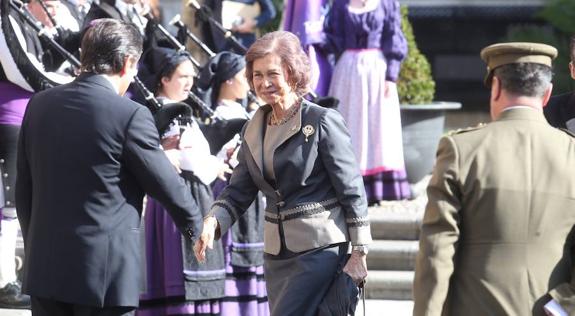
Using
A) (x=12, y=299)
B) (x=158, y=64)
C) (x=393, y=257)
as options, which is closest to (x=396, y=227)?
(x=393, y=257)

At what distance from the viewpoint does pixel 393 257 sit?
8.10 m

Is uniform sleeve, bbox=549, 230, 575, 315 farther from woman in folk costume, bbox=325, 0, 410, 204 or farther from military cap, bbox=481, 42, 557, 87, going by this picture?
woman in folk costume, bbox=325, 0, 410, 204

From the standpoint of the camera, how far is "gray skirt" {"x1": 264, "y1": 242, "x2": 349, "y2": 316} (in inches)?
198

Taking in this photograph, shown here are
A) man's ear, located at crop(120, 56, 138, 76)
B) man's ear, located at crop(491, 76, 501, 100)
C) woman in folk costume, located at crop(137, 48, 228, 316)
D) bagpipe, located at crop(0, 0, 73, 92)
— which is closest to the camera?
man's ear, located at crop(491, 76, 501, 100)

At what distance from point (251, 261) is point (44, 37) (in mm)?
1720

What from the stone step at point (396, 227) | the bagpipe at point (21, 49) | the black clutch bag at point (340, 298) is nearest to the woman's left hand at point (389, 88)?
the stone step at point (396, 227)

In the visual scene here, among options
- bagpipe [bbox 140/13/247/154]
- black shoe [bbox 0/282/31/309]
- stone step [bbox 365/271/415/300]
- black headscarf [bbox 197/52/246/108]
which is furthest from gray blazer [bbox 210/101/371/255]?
A: stone step [bbox 365/271/415/300]

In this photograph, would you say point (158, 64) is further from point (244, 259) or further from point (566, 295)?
point (566, 295)

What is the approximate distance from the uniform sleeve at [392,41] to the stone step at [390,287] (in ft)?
5.17

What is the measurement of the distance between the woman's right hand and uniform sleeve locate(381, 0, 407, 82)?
12.5ft

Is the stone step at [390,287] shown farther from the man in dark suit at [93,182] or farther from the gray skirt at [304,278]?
the man in dark suit at [93,182]

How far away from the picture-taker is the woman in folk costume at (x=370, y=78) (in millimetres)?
8742

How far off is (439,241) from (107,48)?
1598mm

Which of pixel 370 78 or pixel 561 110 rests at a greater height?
pixel 370 78
